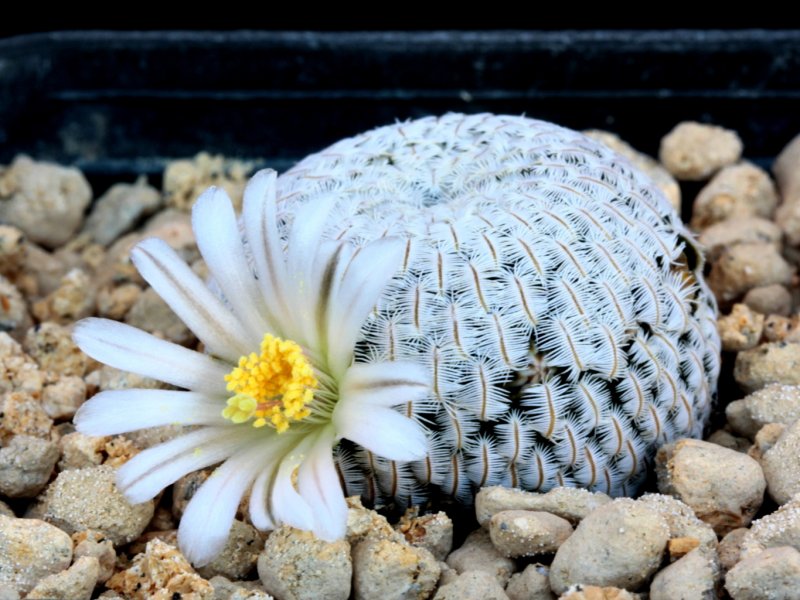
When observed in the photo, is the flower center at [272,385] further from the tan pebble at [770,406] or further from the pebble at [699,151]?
the pebble at [699,151]

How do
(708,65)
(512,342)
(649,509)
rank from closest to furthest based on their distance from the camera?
(649,509)
(512,342)
(708,65)

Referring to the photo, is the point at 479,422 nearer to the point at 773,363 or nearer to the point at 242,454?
the point at 242,454

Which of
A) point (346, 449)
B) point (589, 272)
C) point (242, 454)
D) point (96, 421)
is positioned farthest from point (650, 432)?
point (96, 421)

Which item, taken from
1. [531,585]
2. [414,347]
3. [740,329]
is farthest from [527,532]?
[740,329]

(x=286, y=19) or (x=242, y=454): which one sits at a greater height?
(x=286, y=19)

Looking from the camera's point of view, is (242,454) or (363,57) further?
(363,57)

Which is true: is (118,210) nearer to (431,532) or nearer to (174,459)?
(174,459)

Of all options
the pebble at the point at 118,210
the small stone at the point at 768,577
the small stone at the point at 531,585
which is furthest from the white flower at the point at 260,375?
the pebble at the point at 118,210
